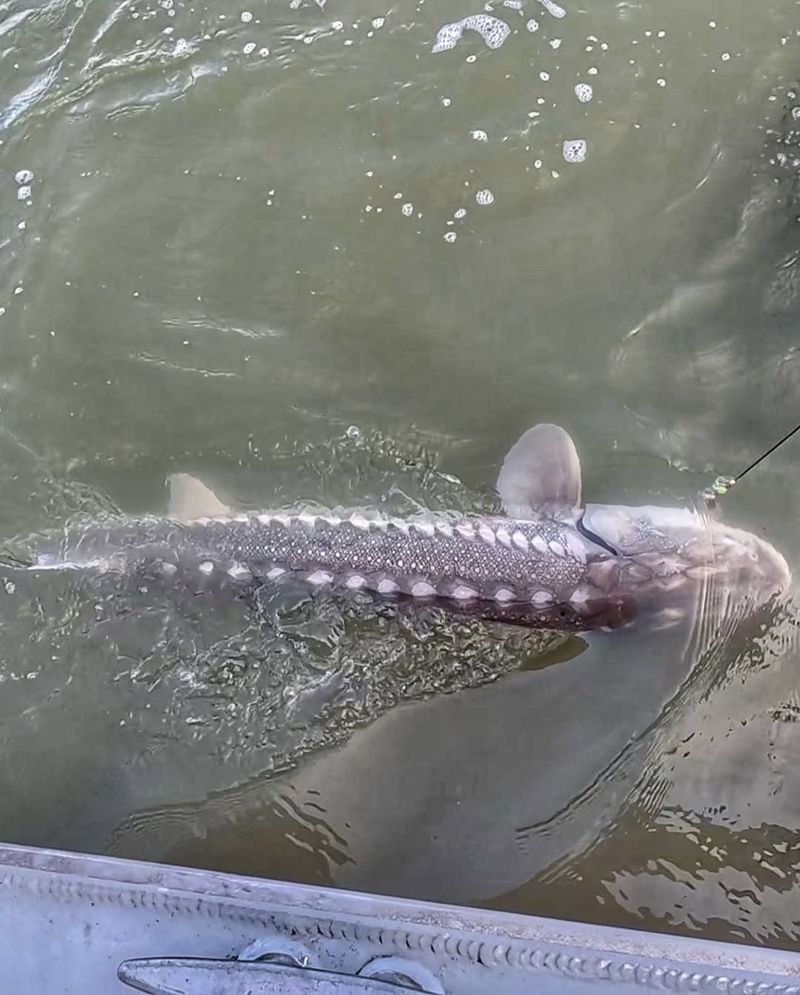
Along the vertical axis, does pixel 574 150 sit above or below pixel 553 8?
below

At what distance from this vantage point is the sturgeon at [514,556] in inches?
96.8

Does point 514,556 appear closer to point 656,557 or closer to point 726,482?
point 656,557

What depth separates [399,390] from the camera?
9.46 feet

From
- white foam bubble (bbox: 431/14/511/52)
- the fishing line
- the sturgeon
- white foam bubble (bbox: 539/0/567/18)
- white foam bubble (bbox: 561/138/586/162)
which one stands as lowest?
the fishing line

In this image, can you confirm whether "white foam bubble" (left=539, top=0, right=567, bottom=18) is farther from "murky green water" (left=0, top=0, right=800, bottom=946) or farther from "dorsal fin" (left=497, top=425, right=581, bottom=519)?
"dorsal fin" (left=497, top=425, right=581, bottom=519)

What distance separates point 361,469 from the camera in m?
2.85

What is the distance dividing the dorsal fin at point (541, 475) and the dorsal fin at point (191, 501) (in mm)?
875

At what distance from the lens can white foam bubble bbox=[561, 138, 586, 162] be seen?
2.97 metres

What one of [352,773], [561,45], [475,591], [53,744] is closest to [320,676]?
[352,773]

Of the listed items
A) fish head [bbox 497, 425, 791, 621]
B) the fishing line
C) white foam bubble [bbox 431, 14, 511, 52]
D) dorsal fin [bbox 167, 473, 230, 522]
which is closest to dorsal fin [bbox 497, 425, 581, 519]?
fish head [bbox 497, 425, 791, 621]

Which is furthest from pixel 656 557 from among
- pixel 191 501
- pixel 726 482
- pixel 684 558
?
pixel 191 501

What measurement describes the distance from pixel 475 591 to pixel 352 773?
0.70 meters

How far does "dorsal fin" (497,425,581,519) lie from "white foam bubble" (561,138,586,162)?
0.92 m

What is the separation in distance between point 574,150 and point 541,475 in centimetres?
112
